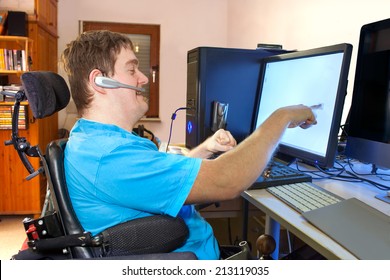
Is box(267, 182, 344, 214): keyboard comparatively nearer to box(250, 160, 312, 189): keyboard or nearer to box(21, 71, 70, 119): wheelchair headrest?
box(250, 160, 312, 189): keyboard

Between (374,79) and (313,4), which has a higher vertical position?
(313,4)

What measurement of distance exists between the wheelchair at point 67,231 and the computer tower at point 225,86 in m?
0.85

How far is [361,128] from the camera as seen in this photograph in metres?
1.16

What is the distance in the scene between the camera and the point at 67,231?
2.59 ft

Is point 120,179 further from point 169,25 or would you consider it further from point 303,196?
point 169,25

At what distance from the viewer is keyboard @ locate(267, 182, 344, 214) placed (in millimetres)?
927

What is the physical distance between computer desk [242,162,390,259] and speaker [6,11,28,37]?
2664 millimetres

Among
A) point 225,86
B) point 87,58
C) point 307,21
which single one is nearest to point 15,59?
point 225,86

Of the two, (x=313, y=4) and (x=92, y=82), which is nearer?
(x=92, y=82)

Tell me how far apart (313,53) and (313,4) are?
128 cm

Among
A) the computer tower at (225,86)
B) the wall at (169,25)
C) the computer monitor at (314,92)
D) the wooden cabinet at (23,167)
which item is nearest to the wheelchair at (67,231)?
the computer monitor at (314,92)
